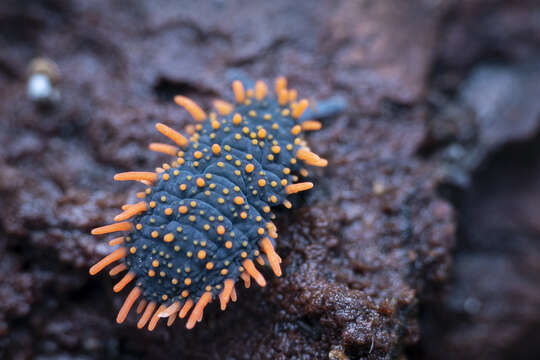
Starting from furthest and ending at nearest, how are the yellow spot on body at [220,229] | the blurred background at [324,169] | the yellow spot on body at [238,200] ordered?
the blurred background at [324,169]
the yellow spot on body at [238,200]
the yellow spot on body at [220,229]

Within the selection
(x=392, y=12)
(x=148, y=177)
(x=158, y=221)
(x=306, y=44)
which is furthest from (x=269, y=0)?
(x=158, y=221)

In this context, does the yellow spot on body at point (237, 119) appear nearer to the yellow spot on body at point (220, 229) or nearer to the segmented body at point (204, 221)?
the segmented body at point (204, 221)

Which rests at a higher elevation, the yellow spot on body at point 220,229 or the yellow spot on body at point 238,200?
the yellow spot on body at point 238,200

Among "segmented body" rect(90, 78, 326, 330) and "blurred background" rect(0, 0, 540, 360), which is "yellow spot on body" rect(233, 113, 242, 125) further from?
"blurred background" rect(0, 0, 540, 360)

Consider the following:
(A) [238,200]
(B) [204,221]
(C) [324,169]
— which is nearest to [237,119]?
(A) [238,200]

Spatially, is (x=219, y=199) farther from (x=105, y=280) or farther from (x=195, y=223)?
(x=105, y=280)

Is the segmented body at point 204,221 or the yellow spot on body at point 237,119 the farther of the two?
the yellow spot on body at point 237,119

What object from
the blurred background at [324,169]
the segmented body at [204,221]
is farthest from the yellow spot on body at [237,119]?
the blurred background at [324,169]
